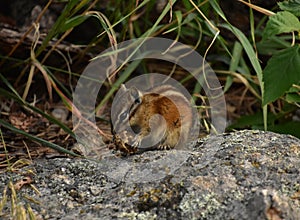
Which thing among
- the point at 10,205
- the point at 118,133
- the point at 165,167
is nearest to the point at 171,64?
the point at 118,133

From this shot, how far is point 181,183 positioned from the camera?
89.5 inches

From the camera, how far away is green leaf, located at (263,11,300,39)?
2600mm

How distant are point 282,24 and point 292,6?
15 centimetres

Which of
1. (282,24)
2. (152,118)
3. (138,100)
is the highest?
(282,24)

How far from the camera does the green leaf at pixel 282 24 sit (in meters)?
2.60

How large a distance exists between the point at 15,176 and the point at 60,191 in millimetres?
256

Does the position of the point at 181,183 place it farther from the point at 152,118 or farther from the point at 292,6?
the point at 292,6

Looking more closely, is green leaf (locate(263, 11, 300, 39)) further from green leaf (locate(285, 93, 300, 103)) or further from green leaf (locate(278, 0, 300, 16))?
green leaf (locate(285, 93, 300, 103))

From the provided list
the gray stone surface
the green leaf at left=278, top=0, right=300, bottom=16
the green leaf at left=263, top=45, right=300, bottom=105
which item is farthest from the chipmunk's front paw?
the green leaf at left=278, top=0, right=300, bottom=16

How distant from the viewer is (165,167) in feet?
8.08

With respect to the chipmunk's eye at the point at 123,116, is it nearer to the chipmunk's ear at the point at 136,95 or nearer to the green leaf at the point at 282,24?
the chipmunk's ear at the point at 136,95

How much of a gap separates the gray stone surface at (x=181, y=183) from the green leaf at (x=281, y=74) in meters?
0.21

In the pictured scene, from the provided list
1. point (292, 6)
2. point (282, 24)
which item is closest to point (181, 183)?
point (282, 24)

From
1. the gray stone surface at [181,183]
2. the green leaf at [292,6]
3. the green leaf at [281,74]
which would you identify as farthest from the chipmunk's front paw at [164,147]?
the green leaf at [292,6]
